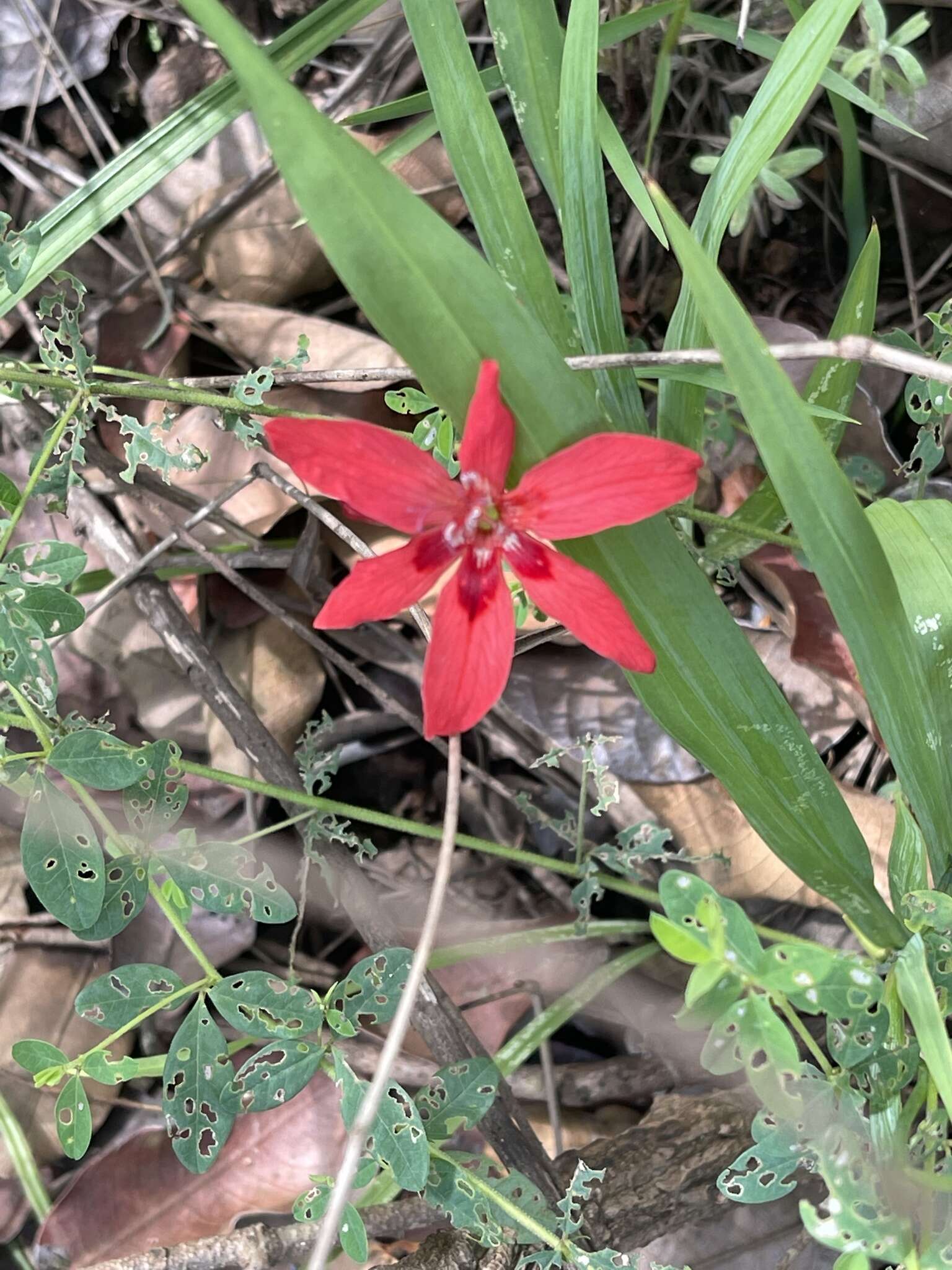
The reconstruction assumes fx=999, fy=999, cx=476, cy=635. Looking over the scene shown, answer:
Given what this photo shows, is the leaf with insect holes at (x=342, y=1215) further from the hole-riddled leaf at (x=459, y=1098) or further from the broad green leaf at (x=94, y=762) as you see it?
the broad green leaf at (x=94, y=762)

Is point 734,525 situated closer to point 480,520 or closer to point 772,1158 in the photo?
point 480,520

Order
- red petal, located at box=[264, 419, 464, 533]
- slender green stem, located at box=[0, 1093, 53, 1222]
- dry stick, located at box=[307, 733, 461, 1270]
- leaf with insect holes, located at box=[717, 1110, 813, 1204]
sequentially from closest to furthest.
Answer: dry stick, located at box=[307, 733, 461, 1270] → red petal, located at box=[264, 419, 464, 533] → leaf with insect holes, located at box=[717, 1110, 813, 1204] → slender green stem, located at box=[0, 1093, 53, 1222]

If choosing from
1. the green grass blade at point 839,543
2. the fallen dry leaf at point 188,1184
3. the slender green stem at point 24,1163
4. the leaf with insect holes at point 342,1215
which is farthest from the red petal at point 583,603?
the slender green stem at point 24,1163

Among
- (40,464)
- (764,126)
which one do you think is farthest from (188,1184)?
(764,126)

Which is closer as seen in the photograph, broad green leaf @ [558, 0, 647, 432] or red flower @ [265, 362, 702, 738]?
red flower @ [265, 362, 702, 738]

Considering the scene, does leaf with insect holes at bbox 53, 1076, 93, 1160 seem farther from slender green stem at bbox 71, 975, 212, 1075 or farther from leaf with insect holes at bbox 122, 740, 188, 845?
leaf with insect holes at bbox 122, 740, 188, 845

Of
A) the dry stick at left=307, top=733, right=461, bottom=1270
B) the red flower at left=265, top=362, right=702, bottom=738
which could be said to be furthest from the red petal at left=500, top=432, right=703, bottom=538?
the dry stick at left=307, top=733, right=461, bottom=1270

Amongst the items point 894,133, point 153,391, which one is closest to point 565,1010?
point 153,391
